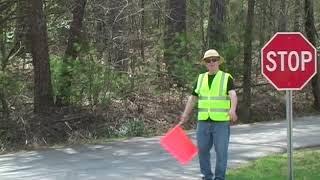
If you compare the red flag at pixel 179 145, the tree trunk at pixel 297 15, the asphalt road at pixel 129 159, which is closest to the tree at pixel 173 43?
the tree trunk at pixel 297 15

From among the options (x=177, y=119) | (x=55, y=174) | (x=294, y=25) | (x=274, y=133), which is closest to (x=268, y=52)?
(x=55, y=174)

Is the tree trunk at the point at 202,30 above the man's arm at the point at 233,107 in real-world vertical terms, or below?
above

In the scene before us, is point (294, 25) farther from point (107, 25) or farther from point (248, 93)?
point (107, 25)

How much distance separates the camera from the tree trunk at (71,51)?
17359 millimetres

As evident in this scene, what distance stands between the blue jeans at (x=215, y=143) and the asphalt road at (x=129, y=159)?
3.66 ft

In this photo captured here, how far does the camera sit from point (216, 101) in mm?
9000

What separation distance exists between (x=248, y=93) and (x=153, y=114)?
3032mm

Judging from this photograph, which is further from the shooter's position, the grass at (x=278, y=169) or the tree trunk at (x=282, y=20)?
the tree trunk at (x=282, y=20)

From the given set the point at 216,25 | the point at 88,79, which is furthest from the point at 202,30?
the point at 88,79

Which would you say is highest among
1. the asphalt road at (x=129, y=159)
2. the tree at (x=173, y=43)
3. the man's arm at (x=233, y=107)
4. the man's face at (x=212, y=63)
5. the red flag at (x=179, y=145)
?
the tree at (x=173, y=43)

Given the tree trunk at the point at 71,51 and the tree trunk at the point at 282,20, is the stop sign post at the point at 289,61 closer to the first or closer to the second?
the tree trunk at the point at 71,51

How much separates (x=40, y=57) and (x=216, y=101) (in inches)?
335

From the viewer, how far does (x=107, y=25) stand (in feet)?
61.5

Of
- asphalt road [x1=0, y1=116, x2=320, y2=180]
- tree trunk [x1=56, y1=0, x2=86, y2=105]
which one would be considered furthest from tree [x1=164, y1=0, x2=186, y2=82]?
asphalt road [x1=0, y1=116, x2=320, y2=180]
